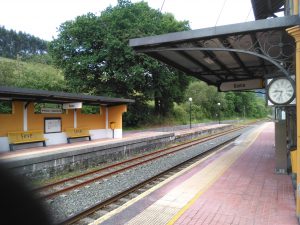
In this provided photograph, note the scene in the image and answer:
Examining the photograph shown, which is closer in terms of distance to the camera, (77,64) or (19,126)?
(19,126)

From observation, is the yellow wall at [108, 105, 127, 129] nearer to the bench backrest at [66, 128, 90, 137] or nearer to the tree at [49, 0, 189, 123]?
the bench backrest at [66, 128, 90, 137]

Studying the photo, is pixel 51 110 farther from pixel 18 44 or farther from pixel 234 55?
pixel 18 44

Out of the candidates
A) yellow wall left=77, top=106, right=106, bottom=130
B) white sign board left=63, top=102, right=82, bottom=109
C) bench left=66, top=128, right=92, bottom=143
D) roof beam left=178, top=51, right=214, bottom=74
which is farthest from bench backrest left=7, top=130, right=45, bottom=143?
roof beam left=178, top=51, right=214, bottom=74

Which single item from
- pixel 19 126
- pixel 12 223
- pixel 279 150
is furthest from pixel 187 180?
pixel 19 126

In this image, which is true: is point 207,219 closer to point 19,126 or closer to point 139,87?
point 19,126

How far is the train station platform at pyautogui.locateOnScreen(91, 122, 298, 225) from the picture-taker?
5.95 metres

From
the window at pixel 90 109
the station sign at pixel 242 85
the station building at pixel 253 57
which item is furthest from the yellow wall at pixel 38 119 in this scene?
the window at pixel 90 109

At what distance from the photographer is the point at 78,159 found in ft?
43.9

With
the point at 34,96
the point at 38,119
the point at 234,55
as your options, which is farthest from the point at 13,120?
the point at 234,55

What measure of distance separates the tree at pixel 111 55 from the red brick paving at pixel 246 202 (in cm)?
2014

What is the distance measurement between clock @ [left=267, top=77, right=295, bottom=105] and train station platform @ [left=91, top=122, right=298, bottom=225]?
2.20 m

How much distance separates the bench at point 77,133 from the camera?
18.1m

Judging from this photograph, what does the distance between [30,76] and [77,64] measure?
7719 millimetres

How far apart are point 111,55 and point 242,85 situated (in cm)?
1691
